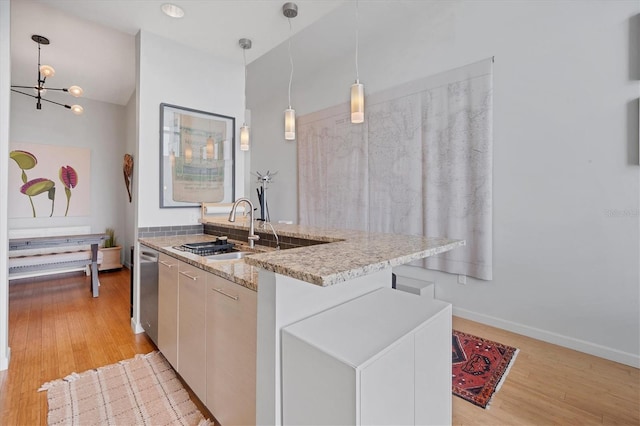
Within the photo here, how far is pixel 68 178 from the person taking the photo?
4.81 m

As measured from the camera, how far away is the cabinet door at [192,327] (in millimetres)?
1601

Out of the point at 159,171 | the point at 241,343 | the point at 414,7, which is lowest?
the point at 241,343

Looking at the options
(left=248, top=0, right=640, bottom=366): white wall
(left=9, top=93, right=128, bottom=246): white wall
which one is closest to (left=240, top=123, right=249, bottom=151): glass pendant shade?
(left=248, top=0, right=640, bottom=366): white wall

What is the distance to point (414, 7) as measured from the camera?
311cm

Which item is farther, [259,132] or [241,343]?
[259,132]

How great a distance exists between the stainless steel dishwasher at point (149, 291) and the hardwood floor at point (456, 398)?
0.20m

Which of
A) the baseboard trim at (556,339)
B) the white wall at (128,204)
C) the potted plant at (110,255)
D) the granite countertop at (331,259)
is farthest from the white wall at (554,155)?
the potted plant at (110,255)

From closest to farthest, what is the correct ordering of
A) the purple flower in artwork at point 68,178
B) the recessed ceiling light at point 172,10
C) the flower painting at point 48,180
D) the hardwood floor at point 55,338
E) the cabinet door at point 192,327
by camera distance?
the cabinet door at point 192,327, the hardwood floor at point 55,338, the recessed ceiling light at point 172,10, the flower painting at point 48,180, the purple flower in artwork at point 68,178

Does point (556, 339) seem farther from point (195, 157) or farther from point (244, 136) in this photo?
point (195, 157)

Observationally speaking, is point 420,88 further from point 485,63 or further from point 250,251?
point 250,251

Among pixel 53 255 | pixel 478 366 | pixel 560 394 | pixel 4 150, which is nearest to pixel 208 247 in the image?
pixel 4 150

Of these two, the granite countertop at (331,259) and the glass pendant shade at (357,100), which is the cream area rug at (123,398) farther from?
the glass pendant shade at (357,100)

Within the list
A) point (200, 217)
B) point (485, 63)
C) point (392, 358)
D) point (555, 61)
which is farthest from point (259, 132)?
point (392, 358)

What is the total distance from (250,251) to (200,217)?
116 centimetres
